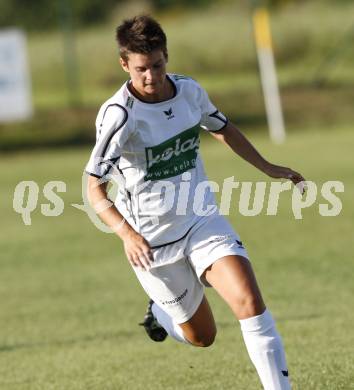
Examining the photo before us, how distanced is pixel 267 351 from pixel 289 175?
3.69 ft

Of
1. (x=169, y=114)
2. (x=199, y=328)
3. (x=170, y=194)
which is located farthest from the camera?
(x=199, y=328)

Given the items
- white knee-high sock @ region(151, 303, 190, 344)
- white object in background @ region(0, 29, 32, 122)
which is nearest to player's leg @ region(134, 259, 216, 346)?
white knee-high sock @ region(151, 303, 190, 344)

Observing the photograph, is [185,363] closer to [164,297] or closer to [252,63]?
[164,297]

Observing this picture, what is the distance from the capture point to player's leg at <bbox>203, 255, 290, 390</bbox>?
584 centimetres

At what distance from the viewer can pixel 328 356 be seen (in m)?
7.63

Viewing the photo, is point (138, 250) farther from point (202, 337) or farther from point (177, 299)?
point (202, 337)

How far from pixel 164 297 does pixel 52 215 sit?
1202cm

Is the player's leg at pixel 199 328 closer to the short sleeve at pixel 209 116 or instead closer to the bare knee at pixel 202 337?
the bare knee at pixel 202 337

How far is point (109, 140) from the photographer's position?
6020 millimetres

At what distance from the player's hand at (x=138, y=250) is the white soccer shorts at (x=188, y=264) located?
1.71 feet

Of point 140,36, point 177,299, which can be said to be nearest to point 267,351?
point 177,299

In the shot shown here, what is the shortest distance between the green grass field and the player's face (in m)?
2.04

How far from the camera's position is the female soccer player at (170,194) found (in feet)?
19.3

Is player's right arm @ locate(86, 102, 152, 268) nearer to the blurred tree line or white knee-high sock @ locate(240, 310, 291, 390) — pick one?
white knee-high sock @ locate(240, 310, 291, 390)
